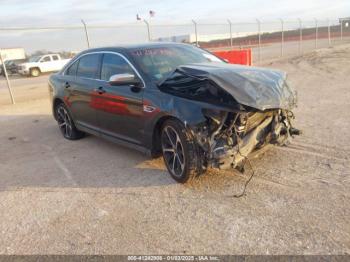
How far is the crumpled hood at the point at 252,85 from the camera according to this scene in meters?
4.04

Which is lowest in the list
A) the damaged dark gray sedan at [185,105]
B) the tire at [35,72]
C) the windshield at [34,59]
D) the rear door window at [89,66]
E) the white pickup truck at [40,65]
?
the tire at [35,72]

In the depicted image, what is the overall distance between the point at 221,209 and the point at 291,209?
695 mm

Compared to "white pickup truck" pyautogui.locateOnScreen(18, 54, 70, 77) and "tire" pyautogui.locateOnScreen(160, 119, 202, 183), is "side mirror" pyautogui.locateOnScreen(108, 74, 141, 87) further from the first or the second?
"white pickup truck" pyautogui.locateOnScreen(18, 54, 70, 77)

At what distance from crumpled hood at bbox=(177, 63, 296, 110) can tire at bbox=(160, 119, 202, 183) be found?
26.2 inches

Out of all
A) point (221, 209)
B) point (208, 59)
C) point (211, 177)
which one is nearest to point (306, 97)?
point (208, 59)

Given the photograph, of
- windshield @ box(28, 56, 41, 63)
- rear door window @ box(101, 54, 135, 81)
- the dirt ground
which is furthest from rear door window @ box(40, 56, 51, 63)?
rear door window @ box(101, 54, 135, 81)

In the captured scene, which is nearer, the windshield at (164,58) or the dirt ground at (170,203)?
the dirt ground at (170,203)

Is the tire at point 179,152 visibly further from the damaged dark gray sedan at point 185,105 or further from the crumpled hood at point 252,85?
the crumpled hood at point 252,85

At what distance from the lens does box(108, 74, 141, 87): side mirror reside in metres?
4.78

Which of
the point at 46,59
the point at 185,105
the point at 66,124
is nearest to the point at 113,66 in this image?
the point at 185,105

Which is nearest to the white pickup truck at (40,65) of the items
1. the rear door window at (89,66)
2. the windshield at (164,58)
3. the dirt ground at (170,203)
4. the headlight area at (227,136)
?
the rear door window at (89,66)

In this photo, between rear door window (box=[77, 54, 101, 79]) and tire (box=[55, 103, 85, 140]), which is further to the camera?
tire (box=[55, 103, 85, 140])

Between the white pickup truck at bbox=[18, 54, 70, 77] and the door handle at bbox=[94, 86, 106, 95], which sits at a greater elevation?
the door handle at bbox=[94, 86, 106, 95]

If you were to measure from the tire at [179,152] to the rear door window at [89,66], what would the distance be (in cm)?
194
